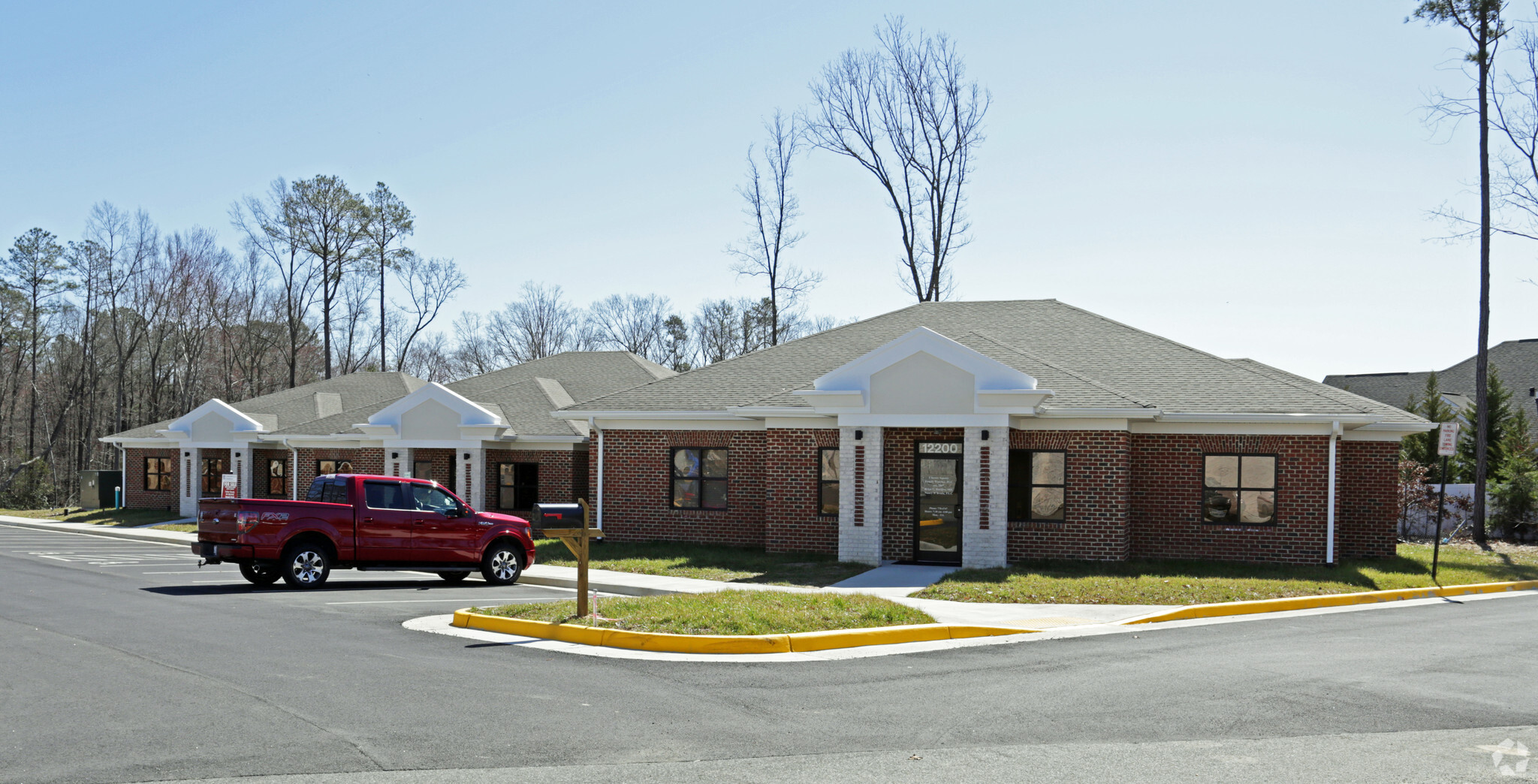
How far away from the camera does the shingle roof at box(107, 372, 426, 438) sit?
3781 centimetres

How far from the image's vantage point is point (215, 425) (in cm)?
3756

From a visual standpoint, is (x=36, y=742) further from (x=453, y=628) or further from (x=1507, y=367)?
(x=1507, y=367)

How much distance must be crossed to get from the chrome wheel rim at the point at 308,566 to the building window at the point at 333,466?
627 inches

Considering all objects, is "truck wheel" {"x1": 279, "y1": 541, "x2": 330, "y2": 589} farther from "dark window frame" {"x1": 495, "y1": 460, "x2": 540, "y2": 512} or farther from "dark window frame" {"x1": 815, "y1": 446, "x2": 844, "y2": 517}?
"dark window frame" {"x1": 495, "y1": 460, "x2": 540, "y2": 512}

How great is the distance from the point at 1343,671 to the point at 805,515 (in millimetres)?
12378

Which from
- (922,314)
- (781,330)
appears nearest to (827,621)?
(922,314)

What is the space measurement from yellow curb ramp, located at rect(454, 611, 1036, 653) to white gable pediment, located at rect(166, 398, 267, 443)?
27696 millimetres

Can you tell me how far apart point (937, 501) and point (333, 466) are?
20888 millimetres

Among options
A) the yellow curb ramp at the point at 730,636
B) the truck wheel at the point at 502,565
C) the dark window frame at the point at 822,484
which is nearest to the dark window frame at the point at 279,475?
the truck wheel at the point at 502,565

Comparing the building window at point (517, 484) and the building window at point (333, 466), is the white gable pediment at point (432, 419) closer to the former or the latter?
the building window at point (517, 484)

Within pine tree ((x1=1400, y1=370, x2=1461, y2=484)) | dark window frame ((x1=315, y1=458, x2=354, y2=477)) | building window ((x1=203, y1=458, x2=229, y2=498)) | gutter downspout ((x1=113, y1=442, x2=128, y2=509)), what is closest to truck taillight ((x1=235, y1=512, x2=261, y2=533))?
dark window frame ((x1=315, y1=458, x2=354, y2=477))

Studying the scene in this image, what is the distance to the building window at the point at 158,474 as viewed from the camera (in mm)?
41500

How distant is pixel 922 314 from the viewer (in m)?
26.7

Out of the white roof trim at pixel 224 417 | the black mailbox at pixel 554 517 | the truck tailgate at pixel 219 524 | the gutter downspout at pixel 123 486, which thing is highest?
the white roof trim at pixel 224 417
